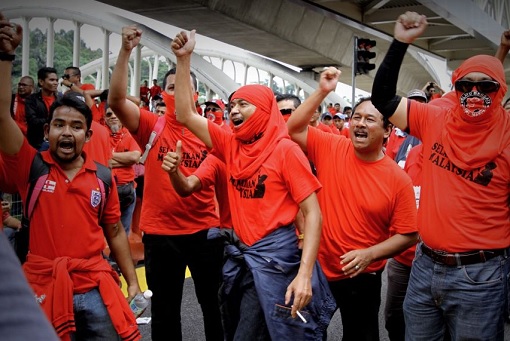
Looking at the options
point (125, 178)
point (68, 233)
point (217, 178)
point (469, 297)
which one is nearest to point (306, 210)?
point (469, 297)

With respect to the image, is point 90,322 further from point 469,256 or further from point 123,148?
point 123,148

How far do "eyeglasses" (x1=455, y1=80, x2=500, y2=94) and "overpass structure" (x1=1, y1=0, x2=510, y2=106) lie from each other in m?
14.3

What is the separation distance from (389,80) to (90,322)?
2.01 metres

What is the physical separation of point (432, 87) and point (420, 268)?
687 cm

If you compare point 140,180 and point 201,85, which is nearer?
point 140,180

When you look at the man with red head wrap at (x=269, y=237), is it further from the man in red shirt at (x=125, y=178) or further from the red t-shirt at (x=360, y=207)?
the man in red shirt at (x=125, y=178)

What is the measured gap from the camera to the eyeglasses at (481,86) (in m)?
2.85

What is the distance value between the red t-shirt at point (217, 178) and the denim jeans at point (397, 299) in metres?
1.24

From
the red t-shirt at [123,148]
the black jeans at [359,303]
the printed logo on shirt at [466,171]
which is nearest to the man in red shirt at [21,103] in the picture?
the red t-shirt at [123,148]

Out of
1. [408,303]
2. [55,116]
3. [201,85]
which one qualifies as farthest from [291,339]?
[201,85]

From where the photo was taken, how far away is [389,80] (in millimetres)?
3072

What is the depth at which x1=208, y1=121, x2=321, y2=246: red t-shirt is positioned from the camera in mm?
2996

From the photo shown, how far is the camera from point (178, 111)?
365 centimetres

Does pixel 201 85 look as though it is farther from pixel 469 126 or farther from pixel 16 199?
pixel 469 126
